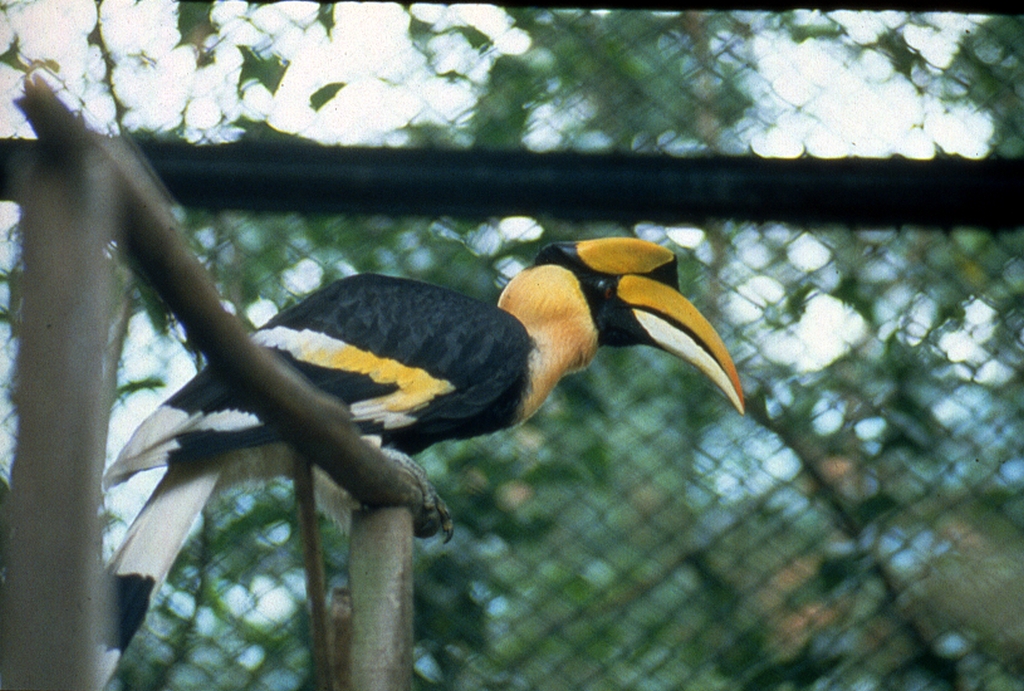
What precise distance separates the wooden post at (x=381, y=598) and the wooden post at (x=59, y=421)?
378 millimetres

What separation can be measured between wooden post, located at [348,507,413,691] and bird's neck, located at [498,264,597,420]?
14.3 inches

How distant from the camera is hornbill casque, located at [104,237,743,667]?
827 mm

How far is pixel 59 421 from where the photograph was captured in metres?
0.29

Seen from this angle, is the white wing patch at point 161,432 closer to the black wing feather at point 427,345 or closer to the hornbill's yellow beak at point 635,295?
the black wing feather at point 427,345

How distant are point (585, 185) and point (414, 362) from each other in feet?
0.79

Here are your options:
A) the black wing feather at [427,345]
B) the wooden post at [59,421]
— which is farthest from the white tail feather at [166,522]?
the wooden post at [59,421]

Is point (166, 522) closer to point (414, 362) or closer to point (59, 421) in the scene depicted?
point (414, 362)

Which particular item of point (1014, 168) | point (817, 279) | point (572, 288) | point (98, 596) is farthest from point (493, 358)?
point (98, 596)

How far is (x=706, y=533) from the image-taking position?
110 cm

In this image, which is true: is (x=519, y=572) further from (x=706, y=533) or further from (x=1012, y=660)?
(x=1012, y=660)

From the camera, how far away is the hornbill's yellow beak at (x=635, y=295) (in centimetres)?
105

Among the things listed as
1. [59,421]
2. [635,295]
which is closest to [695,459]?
[635,295]

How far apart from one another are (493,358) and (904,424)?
0.44 metres

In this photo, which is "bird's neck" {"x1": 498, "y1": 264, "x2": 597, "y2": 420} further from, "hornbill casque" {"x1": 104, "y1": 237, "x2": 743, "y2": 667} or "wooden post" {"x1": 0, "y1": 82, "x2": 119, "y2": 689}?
"wooden post" {"x1": 0, "y1": 82, "x2": 119, "y2": 689}
